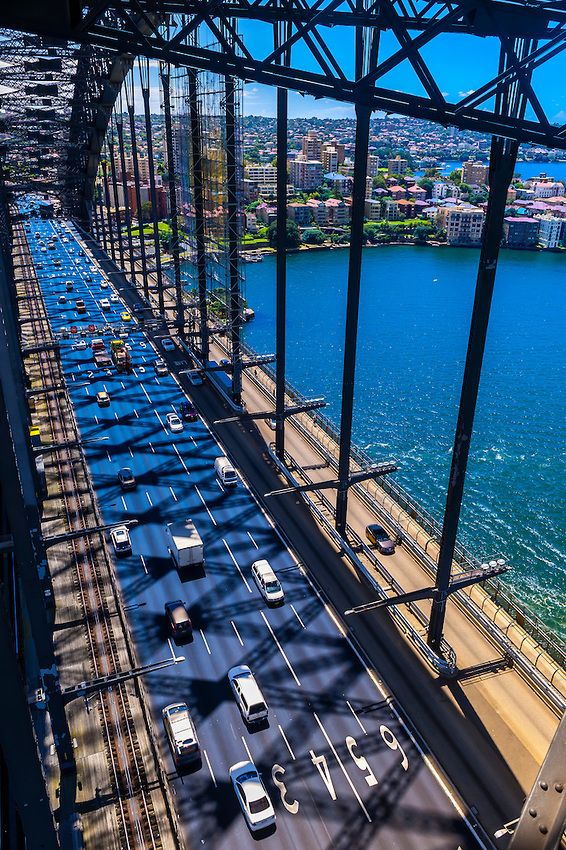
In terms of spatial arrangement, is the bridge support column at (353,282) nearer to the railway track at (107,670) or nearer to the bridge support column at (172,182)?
the railway track at (107,670)

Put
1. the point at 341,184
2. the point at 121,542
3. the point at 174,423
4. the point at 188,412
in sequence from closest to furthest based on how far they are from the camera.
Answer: the point at 121,542
the point at 174,423
the point at 188,412
the point at 341,184

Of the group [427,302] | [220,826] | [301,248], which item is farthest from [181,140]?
[301,248]

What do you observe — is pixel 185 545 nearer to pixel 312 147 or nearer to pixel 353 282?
pixel 353 282

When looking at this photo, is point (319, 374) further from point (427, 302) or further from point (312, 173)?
point (312, 173)

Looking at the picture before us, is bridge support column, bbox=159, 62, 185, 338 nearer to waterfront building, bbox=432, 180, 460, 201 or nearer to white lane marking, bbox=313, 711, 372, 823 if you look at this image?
white lane marking, bbox=313, 711, 372, 823

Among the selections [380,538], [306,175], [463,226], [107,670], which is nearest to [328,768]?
[107,670]

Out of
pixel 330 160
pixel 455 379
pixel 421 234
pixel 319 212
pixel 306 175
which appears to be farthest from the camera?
pixel 330 160
